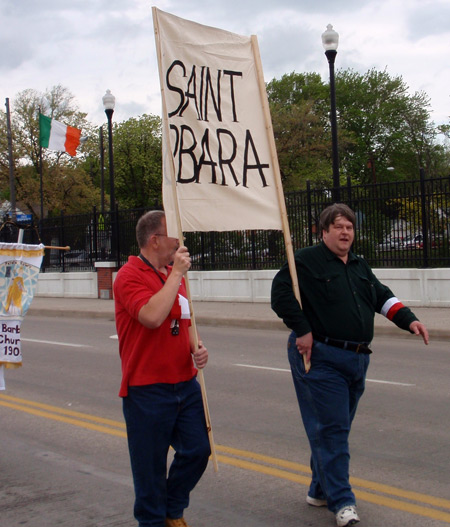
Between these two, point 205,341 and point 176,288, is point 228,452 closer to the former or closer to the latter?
point 176,288

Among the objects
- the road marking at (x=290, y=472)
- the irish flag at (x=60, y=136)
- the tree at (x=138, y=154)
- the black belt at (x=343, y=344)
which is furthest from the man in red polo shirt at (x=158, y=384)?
the tree at (x=138, y=154)

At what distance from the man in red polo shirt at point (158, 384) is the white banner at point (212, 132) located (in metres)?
0.28

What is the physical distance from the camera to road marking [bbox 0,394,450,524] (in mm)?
4520

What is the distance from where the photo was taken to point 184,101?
4.20 meters

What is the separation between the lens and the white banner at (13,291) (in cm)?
617

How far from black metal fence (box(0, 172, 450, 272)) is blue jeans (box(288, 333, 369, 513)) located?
12.2 meters

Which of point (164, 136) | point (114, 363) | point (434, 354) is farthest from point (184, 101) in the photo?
point (434, 354)

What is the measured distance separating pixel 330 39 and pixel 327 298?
545 inches

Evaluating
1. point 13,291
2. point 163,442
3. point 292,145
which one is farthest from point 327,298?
point 292,145

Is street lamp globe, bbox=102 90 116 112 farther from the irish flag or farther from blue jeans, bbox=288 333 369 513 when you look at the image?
blue jeans, bbox=288 333 369 513

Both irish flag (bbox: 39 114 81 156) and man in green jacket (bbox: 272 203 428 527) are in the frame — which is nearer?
man in green jacket (bbox: 272 203 428 527)

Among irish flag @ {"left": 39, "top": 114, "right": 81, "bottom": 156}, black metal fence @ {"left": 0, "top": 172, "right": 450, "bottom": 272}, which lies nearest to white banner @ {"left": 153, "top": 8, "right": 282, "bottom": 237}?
black metal fence @ {"left": 0, "top": 172, "right": 450, "bottom": 272}

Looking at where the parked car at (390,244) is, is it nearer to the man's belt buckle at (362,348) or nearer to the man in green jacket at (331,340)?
the man in green jacket at (331,340)

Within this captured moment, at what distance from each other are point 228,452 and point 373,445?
3.94 feet
